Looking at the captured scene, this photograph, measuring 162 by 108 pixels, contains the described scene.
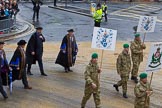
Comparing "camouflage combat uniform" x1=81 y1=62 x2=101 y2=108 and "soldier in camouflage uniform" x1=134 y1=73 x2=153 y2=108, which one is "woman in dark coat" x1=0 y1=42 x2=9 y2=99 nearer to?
"camouflage combat uniform" x1=81 y1=62 x2=101 y2=108

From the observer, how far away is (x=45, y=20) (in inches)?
1195

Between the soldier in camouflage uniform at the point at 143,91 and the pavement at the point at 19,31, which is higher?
the soldier in camouflage uniform at the point at 143,91

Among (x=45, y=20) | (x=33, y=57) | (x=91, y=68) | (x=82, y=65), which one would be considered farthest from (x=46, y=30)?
(x=91, y=68)

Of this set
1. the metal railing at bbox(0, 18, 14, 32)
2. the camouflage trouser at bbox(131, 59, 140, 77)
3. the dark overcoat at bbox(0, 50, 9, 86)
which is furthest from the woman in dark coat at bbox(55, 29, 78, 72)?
the metal railing at bbox(0, 18, 14, 32)

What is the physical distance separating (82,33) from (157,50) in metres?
13.8

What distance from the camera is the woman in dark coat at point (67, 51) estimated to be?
595 inches

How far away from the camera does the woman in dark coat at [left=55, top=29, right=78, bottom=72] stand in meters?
15.1

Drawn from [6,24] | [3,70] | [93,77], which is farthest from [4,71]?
[6,24]

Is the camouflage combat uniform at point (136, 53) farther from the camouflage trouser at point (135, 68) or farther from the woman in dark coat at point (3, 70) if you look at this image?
the woman in dark coat at point (3, 70)

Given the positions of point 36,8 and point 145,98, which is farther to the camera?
point 36,8

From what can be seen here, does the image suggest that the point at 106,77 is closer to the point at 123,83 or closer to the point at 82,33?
the point at 123,83

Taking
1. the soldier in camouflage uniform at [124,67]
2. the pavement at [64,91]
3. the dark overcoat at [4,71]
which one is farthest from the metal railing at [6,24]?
the soldier in camouflage uniform at [124,67]

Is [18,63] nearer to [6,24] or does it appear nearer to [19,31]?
[6,24]

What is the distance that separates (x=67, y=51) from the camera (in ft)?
49.9
